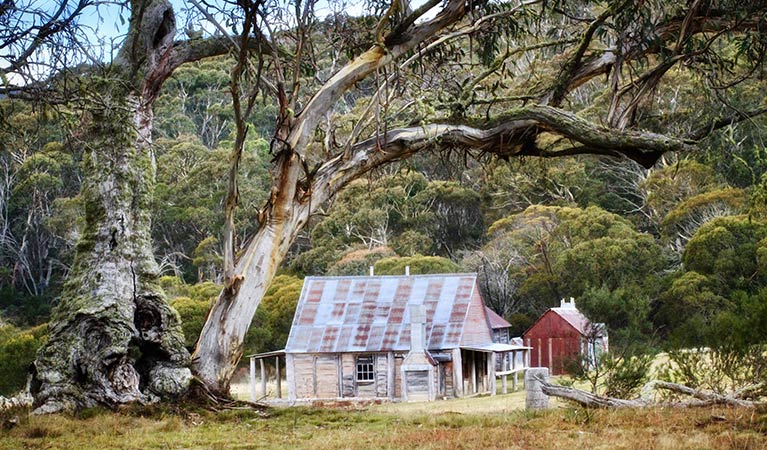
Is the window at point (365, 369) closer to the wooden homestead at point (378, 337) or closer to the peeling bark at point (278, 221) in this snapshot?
the wooden homestead at point (378, 337)

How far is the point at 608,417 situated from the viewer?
9852 mm

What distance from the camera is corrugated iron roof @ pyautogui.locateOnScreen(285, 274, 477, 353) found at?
30.2 metres

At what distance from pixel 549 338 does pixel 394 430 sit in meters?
27.9

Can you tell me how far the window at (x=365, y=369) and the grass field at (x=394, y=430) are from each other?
1911cm

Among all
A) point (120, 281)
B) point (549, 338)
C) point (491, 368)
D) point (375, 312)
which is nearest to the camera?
point (120, 281)

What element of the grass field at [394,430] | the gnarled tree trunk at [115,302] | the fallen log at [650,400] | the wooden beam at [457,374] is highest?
the gnarled tree trunk at [115,302]

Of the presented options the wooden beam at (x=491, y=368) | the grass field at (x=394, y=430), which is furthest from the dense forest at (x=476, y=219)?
the grass field at (x=394, y=430)

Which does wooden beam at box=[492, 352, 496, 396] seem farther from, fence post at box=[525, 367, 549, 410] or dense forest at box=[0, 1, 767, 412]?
fence post at box=[525, 367, 549, 410]

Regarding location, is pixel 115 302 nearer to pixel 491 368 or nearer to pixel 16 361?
pixel 16 361

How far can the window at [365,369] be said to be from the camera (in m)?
30.4

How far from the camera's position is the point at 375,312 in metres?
30.9

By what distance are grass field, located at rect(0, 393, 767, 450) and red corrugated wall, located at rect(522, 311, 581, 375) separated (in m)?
25.1

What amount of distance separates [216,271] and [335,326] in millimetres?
21523

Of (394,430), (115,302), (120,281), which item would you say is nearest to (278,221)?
(120,281)
